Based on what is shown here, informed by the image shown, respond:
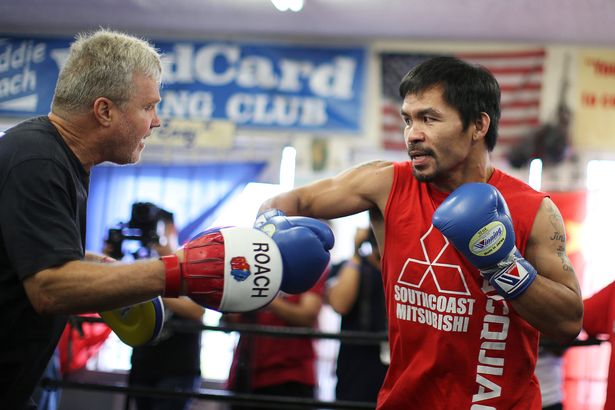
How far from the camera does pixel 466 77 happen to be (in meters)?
1.79

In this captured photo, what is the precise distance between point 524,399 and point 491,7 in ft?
12.5

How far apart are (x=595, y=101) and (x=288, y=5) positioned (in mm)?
2526

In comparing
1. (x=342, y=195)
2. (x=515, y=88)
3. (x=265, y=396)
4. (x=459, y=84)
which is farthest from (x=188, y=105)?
(x=459, y=84)

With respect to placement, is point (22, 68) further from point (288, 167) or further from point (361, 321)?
point (361, 321)

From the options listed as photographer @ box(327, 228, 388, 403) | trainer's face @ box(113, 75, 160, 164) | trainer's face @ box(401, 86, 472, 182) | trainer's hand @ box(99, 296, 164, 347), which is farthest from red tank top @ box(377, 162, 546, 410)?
photographer @ box(327, 228, 388, 403)

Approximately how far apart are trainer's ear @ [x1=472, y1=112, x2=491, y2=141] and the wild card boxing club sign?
3785 millimetres

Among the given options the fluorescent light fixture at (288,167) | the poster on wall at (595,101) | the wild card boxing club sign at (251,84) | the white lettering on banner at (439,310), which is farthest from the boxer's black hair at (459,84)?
the poster on wall at (595,101)

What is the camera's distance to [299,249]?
4.78 feet

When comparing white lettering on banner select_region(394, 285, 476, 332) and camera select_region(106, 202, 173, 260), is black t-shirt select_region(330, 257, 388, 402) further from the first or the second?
white lettering on banner select_region(394, 285, 476, 332)

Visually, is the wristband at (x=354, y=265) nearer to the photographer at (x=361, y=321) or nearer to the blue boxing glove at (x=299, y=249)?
the photographer at (x=361, y=321)

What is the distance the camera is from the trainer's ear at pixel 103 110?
1.49m

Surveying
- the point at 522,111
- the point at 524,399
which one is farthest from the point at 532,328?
the point at 522,111

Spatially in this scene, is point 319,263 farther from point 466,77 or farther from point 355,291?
point 355,291

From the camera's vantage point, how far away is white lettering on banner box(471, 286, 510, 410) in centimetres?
161
